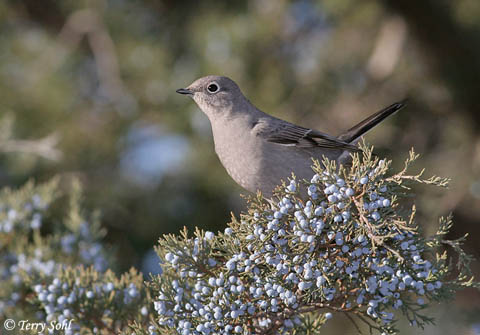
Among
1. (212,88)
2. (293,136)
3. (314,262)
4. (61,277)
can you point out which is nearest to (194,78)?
(212,88)

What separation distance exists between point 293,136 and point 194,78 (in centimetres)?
248

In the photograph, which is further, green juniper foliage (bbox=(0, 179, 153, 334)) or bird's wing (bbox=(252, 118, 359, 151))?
bird's wing (bbox=(252, 118, 359, 151))

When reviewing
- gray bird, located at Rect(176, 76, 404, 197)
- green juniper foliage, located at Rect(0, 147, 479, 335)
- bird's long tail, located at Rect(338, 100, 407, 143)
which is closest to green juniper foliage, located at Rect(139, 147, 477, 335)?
green juniper foliage, located at Rect(0, 147, 479, 335)

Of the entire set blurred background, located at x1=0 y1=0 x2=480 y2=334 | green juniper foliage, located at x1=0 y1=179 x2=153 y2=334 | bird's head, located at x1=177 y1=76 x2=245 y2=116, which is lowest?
green juniper foliage, located at x1=0 y1=179 x2=153 y2=334

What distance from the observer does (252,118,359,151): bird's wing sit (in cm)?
457

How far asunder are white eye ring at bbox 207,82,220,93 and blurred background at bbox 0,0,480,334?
1.33m

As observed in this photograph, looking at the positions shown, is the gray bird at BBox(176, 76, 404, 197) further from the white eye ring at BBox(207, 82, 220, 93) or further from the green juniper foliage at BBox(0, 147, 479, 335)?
the green juniper foliage at BBox(0, 147, 479, 335)

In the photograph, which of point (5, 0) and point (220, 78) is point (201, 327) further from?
point (5, 0)

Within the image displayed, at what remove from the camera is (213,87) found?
5211 mm

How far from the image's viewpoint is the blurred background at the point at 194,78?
6.64 metres

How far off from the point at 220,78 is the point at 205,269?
2.72m
